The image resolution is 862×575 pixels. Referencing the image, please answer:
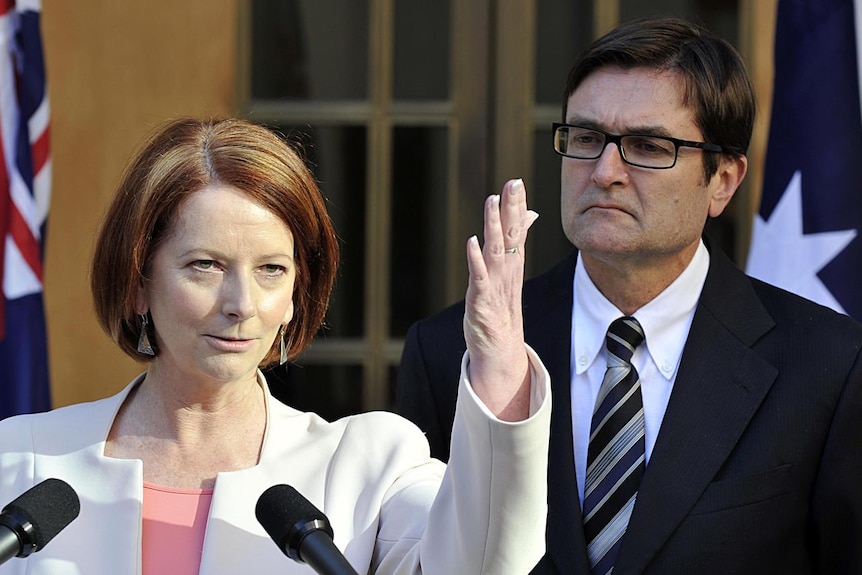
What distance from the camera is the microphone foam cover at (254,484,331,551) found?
1.53 meters

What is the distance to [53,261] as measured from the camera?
4227mm

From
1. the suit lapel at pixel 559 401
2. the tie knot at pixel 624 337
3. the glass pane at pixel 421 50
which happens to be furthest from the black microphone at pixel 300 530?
the glass pane at pixel 421 50

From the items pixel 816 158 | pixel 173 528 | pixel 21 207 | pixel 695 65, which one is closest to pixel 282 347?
pixel 173 528

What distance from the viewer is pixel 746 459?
8.22ft

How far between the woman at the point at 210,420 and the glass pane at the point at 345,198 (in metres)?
2.11

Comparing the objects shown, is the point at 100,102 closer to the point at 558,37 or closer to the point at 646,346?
the point at 558,37

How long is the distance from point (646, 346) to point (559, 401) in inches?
8.1

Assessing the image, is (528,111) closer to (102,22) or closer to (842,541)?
(102,22)

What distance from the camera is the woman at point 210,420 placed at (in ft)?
6.48

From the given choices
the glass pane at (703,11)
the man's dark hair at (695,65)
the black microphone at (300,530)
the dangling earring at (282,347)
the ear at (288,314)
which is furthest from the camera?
the glass pane at (703,11)

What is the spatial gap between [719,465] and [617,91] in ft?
2.53

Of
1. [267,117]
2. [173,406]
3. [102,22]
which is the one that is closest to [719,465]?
[173,406]

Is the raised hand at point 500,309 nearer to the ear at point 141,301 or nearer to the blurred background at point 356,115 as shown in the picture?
the ear at point 141,301

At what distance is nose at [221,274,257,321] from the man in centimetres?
82
